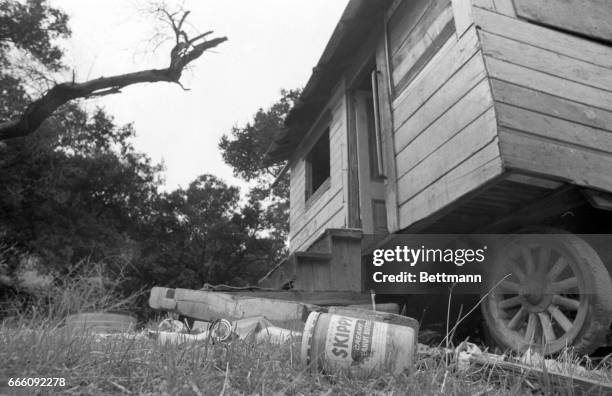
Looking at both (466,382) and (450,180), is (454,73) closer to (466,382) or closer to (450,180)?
(450,180)

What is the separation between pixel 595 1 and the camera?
182 inches

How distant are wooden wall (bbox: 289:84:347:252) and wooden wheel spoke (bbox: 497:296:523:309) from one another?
231 centimetres

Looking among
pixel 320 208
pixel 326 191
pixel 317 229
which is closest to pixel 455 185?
pixel 326 191

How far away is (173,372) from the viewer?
1.69 metres

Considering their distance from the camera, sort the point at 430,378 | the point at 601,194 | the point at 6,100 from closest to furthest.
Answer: the point at 430,378, the point at 601,194, the point at 6,100

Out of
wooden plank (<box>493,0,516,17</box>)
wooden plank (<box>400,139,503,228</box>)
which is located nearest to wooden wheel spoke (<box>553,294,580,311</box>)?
wooden plank (<box>400,139,503,228</box>)

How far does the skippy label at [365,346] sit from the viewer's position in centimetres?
212

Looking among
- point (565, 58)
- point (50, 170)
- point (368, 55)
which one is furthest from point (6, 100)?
point (565, 58)

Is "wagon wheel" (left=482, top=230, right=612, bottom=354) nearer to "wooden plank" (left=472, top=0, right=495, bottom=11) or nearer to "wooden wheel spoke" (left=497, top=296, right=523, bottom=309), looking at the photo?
"wooden wheel spoke" (left=497, top=296, right=523, bottom=309)

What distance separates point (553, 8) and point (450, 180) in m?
1.83

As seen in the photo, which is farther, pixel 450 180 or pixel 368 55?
pixel 368 55

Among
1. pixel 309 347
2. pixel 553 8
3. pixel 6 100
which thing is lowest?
pixel 309 347

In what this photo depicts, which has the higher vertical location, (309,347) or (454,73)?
(454,73)

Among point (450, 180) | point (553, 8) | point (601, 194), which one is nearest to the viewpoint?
point (601, 194)
